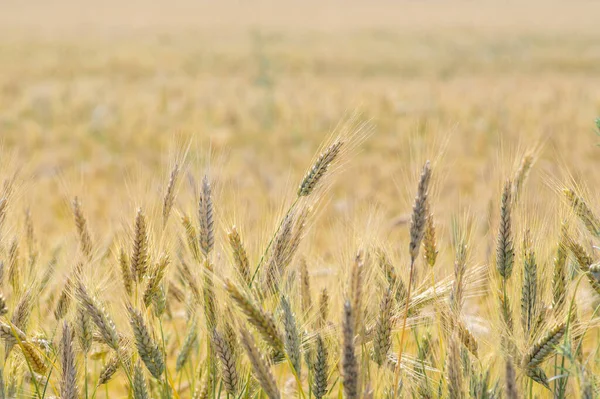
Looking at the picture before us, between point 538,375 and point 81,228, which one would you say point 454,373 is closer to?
point 538,375

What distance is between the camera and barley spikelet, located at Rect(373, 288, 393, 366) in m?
1.15

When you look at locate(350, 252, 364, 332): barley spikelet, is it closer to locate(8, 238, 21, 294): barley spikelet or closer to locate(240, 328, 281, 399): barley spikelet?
locate(240, 328, 281, 399): barley spikelet

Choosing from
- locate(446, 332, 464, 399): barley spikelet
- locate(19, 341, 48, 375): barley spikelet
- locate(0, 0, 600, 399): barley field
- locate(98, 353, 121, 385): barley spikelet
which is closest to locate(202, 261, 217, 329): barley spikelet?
locate(0, 0, 600, 399): barley field

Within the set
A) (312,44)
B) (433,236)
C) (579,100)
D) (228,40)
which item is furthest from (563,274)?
(228,40)

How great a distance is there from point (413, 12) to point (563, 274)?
134 feet

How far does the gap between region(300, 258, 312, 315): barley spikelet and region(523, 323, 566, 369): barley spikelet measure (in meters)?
0.51

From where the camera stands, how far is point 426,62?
16125mm

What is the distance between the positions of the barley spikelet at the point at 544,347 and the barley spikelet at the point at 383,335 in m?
0.22

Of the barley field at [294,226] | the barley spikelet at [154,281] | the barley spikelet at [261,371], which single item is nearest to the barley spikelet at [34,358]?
the barley field at [294,226]

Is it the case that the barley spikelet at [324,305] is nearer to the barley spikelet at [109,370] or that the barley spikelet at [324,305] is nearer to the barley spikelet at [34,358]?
the barley spikelet at [109,370]

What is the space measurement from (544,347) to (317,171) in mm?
486

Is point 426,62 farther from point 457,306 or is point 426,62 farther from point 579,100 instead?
point 457,306

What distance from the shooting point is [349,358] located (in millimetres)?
909

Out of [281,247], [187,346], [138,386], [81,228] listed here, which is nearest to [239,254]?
[281,247]
